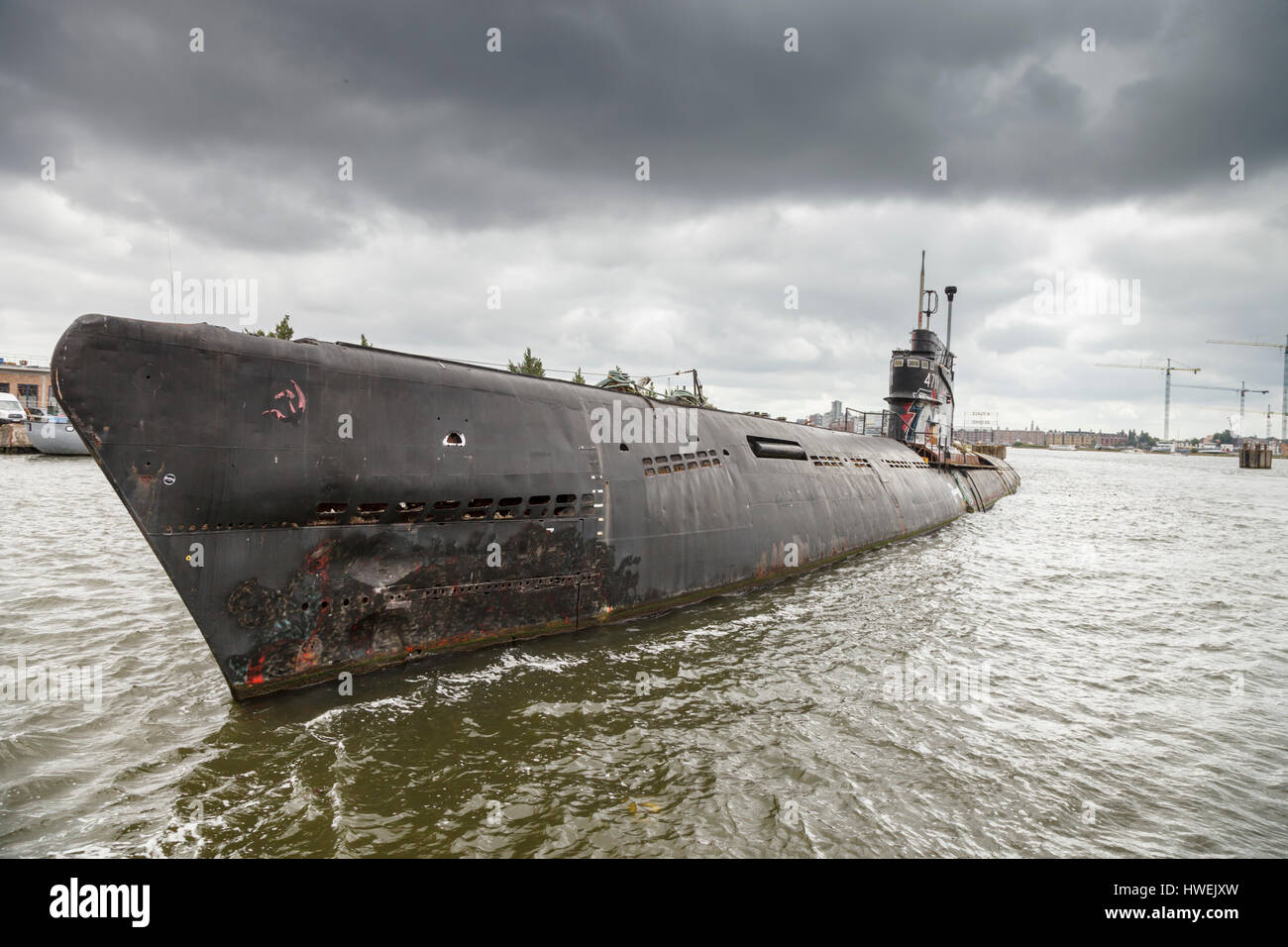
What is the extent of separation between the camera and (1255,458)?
76.0m

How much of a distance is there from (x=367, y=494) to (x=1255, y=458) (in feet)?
346

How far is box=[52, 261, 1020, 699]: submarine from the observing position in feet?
14.9

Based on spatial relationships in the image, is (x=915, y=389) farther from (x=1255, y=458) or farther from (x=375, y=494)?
(x=1255, y=458)

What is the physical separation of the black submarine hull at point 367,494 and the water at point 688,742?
0.46 m

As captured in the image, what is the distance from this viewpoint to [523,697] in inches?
210

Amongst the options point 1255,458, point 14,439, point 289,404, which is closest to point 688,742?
point 289,404

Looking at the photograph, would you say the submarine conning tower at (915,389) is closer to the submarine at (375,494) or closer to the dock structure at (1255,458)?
the submarine at (375,494)

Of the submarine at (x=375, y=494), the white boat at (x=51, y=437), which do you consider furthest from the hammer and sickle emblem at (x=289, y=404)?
the white boat at (x=51, y=437)

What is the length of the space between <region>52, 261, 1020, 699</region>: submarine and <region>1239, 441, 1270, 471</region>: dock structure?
99.9 m

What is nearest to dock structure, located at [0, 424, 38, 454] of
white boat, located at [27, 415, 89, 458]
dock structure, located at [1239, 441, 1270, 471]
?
white boat, located at [27, 415, 89, 458]

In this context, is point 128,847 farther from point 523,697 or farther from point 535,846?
point 523,697

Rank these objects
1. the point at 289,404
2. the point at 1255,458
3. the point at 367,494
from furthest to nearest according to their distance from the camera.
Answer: the point at 1255,458 < the point at 367,494 < the point at 289,404
